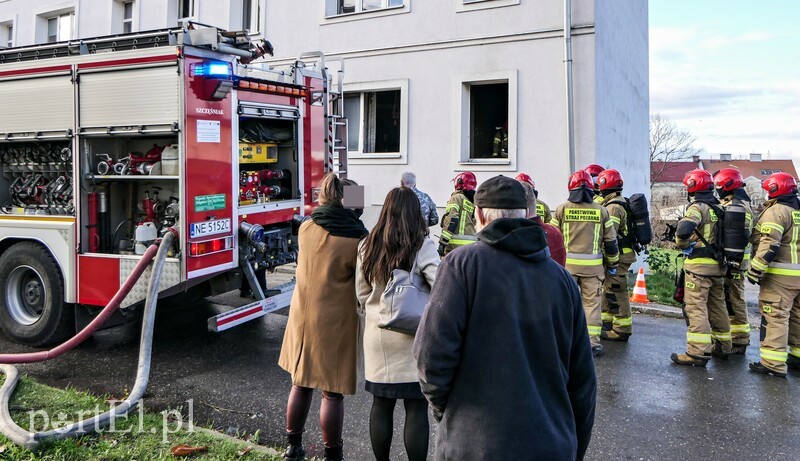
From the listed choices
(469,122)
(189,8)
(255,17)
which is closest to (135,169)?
(469,122)

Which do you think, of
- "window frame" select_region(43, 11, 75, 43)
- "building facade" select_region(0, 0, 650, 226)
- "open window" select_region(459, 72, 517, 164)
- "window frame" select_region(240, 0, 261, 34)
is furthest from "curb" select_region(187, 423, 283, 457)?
"window frame" select_region(43, 11, 75, 43)

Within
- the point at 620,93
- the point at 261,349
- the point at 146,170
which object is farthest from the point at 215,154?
the point at 620,93

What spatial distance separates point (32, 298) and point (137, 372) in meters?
1.97

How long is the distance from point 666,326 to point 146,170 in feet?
20.3

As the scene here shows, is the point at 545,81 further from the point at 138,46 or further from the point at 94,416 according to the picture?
the point at 94,416

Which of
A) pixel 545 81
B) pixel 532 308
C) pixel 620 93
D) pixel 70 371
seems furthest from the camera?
pixel 620 93

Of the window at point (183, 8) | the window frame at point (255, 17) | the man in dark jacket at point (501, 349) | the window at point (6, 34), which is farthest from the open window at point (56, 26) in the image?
the man in dark jacket at point (501, 349)

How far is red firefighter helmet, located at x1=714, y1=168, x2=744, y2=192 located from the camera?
246 inches

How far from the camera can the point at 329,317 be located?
3535 millimetres

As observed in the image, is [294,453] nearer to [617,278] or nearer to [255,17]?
[617,278]

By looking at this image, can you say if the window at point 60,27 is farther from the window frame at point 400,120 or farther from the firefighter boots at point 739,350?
the firefighter boots at point 739,350

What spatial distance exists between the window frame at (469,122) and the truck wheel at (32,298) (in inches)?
289

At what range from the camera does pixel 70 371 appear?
5.61 m

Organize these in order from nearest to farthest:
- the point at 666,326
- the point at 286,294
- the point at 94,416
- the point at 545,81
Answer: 1. the point at 94,416
2. the point at 286,294
3. the point at 666,326
4. the point at 545,81
